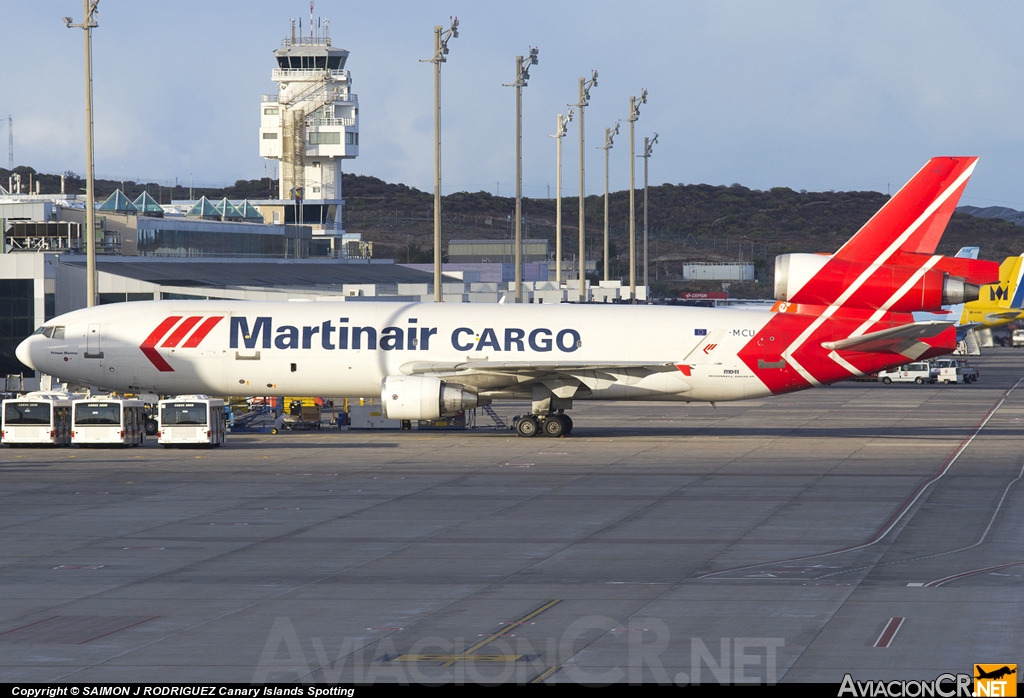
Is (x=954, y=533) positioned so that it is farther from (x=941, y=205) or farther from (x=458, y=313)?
(x=458, y=313)

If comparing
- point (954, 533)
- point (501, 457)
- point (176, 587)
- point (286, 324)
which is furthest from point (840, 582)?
point (286, 324)

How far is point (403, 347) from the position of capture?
4728cm

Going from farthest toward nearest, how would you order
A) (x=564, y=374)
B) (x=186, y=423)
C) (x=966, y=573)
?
1. (x=564, y=374)
2. (x=186, y=423)
3. (x=966, y=573)

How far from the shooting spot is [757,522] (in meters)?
28.9

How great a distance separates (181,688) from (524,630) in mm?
5307

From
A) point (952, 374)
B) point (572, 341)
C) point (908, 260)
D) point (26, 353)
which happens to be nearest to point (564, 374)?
point (572, 341)

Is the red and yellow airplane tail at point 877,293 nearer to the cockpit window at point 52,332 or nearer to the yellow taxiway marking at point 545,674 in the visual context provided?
the cockpit window at point 52,332

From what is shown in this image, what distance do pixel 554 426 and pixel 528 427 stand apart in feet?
3.23

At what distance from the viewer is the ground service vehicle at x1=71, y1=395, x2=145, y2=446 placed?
4406cm

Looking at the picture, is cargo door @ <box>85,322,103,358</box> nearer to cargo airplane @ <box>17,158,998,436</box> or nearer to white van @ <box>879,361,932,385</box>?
cargo airplane @ <box>17,158,998,436</box>

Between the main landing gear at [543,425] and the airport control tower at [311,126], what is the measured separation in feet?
372

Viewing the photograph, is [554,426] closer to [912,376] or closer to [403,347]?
[403,347]

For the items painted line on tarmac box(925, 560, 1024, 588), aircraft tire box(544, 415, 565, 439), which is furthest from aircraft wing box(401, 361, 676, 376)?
painted line on tarmac box(925, 560, 1024, 588)

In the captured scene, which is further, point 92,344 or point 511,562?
point 92,344
